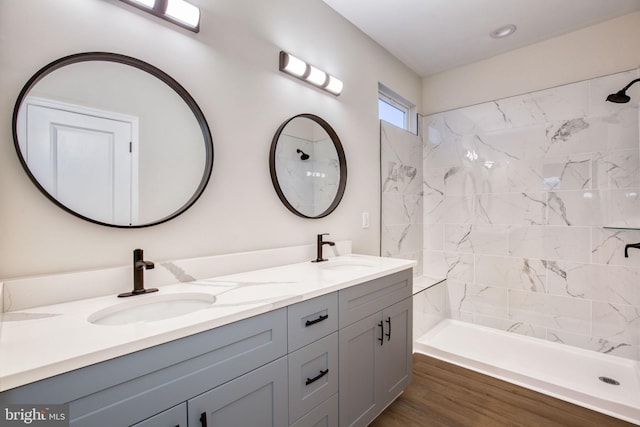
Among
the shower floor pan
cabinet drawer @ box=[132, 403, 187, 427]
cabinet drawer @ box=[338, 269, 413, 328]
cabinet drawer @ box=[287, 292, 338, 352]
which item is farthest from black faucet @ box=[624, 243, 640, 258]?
cabinet drawer @ box=[132, 403, 187, 427]

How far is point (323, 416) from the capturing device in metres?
1.24

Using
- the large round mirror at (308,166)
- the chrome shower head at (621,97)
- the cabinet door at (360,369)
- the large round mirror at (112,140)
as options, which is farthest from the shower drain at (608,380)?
the large round mirror at (112,140)

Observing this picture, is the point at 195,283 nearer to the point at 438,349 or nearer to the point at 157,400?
the point at 157,400

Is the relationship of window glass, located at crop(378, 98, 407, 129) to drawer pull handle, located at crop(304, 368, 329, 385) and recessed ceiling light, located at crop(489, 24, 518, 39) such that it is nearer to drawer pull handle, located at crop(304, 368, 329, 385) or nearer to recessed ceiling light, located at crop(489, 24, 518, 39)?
recessed ceiling light, located at crop(489, 24, 518, 39)

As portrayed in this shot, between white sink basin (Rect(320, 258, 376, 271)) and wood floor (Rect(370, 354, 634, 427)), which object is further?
white sink basin (Rect(320, 258, 376, 271))

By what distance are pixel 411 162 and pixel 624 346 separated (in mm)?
2148

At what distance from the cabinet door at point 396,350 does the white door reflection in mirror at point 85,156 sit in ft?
4.47

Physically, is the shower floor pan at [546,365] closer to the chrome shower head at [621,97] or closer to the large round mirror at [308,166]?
the large round mirror at [308,166]

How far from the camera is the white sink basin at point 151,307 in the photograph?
100 centimetres

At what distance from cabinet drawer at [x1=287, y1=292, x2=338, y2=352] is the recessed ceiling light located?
2.46 metres

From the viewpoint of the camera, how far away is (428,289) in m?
2.70

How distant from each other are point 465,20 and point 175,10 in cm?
203

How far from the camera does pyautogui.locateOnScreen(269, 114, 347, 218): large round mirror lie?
174cm

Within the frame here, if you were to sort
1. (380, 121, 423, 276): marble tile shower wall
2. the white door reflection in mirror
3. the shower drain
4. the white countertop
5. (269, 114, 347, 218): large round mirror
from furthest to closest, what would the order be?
(380, 121, 423, 276): marble tile shower wall → the shower drain → (269, 114, 347, 218): large round mirror → the white door reflection in mirror → the white countertop
